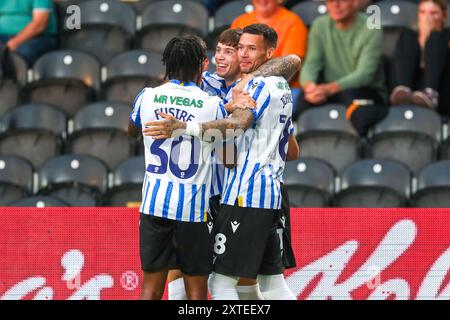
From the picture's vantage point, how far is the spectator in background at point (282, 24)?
1155 cm

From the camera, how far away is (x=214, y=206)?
784cm

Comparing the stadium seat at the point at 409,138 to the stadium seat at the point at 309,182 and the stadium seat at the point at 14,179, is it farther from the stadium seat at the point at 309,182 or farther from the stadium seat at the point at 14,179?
the stadium seat at the point at 14,179

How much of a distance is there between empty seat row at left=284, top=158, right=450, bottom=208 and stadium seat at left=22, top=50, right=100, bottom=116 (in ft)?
7.28

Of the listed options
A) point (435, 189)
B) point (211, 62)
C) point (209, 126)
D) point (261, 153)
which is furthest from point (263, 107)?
point (211, 62)

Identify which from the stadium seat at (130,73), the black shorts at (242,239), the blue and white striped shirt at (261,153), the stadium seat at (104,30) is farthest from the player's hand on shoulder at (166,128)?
the stadium seat at (104,30)

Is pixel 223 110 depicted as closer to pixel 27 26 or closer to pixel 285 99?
pixel 285 99

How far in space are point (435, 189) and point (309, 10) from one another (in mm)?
2447

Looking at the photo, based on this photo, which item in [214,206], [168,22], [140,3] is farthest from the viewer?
[140,3]

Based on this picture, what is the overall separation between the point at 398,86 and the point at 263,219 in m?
4.26

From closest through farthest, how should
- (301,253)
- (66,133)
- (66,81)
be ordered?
1. (301,253)
2. (66,133)
3. (66,81)

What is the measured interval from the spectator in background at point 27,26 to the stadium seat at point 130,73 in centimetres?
77

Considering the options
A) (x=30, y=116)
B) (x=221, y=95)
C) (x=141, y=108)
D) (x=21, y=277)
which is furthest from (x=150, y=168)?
(x=30, y=116)

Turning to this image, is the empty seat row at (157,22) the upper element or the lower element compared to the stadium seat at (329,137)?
upper

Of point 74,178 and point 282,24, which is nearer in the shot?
point 74,178
